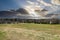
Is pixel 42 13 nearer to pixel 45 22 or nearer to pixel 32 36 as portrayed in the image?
pixel 45 22

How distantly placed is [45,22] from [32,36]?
203cm

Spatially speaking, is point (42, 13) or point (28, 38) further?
point (42, 13)

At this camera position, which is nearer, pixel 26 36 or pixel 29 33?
pixel 26 36

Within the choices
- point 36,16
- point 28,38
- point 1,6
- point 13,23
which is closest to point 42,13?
point 36,16

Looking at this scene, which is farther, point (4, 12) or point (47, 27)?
point (4, 12)

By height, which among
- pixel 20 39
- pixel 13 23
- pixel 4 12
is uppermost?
pixel 4 12

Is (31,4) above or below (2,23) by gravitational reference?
above

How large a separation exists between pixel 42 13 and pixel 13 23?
1.42 metres

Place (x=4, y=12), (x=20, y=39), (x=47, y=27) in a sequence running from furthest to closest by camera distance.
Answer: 1. (x=4, y=12)
2. (x=47, y=27)
3. (x=20, y=39)

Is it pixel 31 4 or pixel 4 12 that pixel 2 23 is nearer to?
pixel 4 12

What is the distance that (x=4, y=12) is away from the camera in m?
7.95

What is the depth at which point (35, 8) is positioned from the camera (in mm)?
8023

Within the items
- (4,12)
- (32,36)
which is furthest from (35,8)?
(32,36)

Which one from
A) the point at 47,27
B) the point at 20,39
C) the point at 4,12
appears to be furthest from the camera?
the point at 4,12
